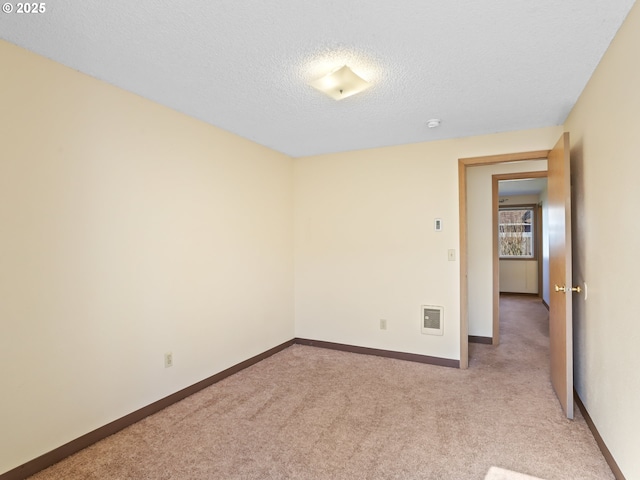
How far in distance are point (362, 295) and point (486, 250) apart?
1.72 metres

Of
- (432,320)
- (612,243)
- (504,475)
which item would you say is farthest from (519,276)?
(504,475)

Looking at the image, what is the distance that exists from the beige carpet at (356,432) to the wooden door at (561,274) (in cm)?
25

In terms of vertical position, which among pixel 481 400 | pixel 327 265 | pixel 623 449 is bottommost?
pixel 481 400

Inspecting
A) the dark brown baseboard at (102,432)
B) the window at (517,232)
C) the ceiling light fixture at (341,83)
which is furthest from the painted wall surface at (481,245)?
the window at (517,232)

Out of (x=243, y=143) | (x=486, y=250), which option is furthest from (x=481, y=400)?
(x=243, y=143)

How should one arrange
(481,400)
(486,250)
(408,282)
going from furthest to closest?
(486,250), (408,282), (481,400)

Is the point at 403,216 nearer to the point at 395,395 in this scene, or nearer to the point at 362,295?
the point at 362,295

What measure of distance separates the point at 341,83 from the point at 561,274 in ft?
6.76

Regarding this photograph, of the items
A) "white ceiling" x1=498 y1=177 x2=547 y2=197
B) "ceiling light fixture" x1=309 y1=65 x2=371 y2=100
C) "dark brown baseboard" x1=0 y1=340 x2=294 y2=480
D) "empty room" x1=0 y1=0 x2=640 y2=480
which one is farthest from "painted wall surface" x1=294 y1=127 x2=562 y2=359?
"white ceiling" x1=498 y1=177 x2=547 y2=197

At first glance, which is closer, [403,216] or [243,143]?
[243,143]

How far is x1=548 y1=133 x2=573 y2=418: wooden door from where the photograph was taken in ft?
7.82

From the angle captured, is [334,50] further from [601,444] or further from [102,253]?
[601,444]

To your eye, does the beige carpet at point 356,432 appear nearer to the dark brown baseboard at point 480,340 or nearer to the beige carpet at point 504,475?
the beige carpet at point 504,475

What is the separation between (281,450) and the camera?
210 cm
